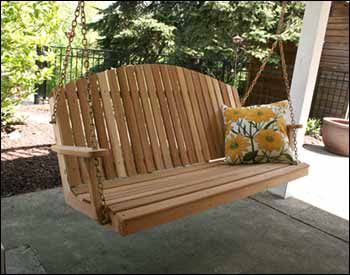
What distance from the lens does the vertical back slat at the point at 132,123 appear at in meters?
1.95

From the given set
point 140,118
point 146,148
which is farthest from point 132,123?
point 146,148

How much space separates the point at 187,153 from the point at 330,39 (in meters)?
4.86

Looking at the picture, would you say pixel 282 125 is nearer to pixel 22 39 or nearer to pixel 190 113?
pixel 190 113

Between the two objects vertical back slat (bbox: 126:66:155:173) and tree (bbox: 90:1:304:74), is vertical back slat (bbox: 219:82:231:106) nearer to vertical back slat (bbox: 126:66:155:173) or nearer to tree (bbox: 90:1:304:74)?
vertical back slat (bbox: 126:66:155:173)

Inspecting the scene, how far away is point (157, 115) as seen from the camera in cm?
208

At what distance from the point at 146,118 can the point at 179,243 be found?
2.55ft

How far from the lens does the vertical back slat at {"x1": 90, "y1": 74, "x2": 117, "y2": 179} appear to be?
72.2 inches

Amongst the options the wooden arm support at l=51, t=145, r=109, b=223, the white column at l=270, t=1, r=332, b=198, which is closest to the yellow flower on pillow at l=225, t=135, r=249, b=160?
the white column at l=270, t=1, r=332, b=198

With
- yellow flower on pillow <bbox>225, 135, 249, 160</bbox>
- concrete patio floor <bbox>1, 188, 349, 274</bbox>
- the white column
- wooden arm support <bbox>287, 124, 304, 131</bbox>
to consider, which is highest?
the white column

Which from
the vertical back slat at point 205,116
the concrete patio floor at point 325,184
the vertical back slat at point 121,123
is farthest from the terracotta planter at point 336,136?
the vertical back slat at point 121,123

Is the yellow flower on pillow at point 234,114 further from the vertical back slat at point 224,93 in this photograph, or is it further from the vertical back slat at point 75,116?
the vertical back slat at point 75,116

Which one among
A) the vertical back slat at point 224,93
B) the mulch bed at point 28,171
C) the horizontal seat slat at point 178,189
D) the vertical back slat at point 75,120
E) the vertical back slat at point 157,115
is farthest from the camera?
the mulch bed at point 28,171

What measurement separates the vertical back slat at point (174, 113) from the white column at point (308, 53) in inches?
41.5

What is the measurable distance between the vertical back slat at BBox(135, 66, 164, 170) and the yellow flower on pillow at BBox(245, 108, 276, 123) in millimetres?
651
